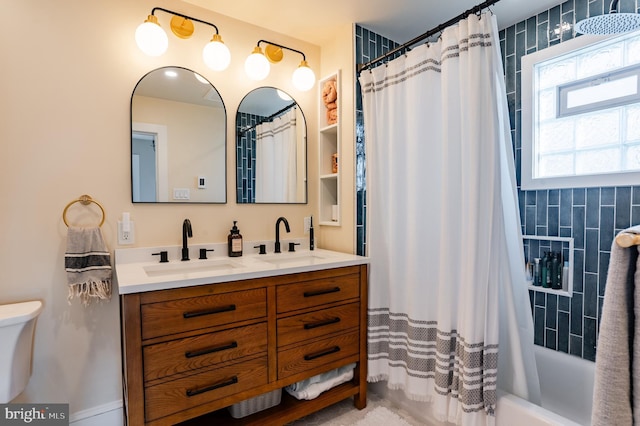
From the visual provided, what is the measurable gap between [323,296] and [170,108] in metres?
1.43

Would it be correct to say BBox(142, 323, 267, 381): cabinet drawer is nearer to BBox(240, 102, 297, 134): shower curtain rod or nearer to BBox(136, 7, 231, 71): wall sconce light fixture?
BBox(240, 102, 297, 134): shower curtain rod

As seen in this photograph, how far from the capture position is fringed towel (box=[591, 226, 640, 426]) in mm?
796

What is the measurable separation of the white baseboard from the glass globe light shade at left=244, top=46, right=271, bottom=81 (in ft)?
6.85

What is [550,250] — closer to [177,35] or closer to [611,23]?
[611,23]

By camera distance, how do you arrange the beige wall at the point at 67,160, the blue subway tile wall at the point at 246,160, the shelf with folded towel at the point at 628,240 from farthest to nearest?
the blue subway tile wall at the point at 246,160, the beige wall at the point at 67,160, the shelf with folded towel at the point at 628,240

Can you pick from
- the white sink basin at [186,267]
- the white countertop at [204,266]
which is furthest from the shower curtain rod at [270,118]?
the white sink basin at [186,267]

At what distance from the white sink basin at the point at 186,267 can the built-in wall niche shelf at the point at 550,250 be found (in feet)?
6.54

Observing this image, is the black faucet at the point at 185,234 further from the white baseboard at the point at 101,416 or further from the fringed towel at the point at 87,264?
the white baseboard at the point at 101,416

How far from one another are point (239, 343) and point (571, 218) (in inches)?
83.4

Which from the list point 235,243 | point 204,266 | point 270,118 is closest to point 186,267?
point 204,266

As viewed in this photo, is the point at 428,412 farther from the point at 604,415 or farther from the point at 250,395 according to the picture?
the point at 604,415

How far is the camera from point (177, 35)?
1.86m

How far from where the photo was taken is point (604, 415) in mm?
812

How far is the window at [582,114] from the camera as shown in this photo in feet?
6.06
